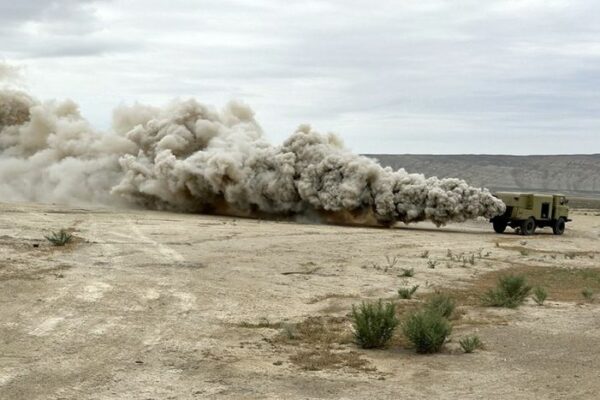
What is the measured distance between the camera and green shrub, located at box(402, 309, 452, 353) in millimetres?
11047

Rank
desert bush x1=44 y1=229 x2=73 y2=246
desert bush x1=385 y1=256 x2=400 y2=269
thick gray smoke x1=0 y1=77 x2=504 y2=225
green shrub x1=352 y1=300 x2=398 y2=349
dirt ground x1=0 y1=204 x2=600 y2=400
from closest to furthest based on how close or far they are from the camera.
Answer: dirt ground x1=0 y1=204 x2=600 y2=400
green shrub x1=352 y1=300 x2=398 y2=349
desert bush x1=44 y1=229 x2=73 y2=246
desert bush x1=385 y1=256 x2=400 y2=269
thick gray smoke x1=0 y1=77 x2=504 y2=225

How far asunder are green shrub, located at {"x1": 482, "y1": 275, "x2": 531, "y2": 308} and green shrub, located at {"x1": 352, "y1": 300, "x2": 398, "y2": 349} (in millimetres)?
4035

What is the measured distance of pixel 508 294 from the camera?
1548 centimetres

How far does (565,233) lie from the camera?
119 ft

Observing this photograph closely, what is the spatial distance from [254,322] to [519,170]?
131 metres

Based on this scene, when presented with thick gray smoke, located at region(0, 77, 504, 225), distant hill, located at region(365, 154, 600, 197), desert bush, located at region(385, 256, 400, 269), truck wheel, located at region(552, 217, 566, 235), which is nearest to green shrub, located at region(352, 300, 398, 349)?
desert bush, located at region(385, 256, 400, 269)

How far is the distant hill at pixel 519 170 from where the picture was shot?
429 feet

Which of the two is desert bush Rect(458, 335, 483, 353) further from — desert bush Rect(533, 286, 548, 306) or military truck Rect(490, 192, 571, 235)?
military truck Rect(490, 192, 571, 235)

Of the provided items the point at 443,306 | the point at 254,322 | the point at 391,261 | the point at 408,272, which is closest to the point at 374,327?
the point at 254,322

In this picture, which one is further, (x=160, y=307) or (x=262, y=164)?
(x=262, y=164)

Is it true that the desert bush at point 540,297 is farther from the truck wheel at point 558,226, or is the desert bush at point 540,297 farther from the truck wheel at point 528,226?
the truck wheel at point 558,226

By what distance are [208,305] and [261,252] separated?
7811 mm

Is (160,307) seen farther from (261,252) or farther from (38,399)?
(261,252)

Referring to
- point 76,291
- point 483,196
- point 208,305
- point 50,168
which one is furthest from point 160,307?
point 50,168
